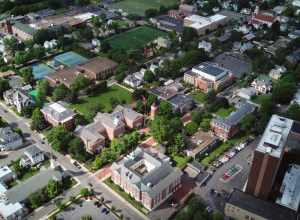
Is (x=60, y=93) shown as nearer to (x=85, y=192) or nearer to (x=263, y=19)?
(x=85, y=192)

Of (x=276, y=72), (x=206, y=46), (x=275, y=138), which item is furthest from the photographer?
(x=206, y=46)

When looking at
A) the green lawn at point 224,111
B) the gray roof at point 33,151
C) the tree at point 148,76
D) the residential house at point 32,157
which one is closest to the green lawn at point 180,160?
the green lawn at point 224,111

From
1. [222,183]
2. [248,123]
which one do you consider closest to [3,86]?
[222,183]

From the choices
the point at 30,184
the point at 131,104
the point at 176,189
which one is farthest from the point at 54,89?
the point at 176,189

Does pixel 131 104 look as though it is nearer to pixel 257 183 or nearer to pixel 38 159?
pixel 38 159

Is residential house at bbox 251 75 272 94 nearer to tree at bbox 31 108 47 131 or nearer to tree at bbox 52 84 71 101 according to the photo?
tree at bbox 52 84 71 101
